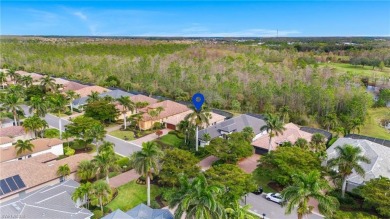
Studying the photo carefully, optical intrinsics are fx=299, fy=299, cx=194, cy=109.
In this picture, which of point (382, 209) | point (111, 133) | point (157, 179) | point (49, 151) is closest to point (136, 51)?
point (111, 133)

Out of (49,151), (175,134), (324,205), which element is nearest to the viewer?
(324,205)

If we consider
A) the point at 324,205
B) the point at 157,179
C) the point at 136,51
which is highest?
the point at 136,51

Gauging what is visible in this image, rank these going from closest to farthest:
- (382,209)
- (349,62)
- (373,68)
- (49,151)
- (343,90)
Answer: (382,209), (49,151), (343,90), (373,68), (349,62)

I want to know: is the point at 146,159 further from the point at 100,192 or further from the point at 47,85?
the point at 47,85

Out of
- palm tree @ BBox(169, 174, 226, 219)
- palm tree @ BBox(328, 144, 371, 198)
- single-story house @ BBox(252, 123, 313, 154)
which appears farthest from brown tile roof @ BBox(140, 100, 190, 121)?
palm tree @ BBox(328, 144, 371, 198)

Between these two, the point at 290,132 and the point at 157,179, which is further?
the point at 290,132

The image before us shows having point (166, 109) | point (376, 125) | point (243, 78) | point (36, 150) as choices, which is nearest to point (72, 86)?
point (166, 109)

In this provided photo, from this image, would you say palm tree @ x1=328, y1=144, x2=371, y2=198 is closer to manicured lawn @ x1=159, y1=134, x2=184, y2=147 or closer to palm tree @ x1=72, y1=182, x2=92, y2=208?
palm tree @ x1=72, y1=182, x2=92, y2=208

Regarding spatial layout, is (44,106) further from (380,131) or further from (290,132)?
(380,131)
